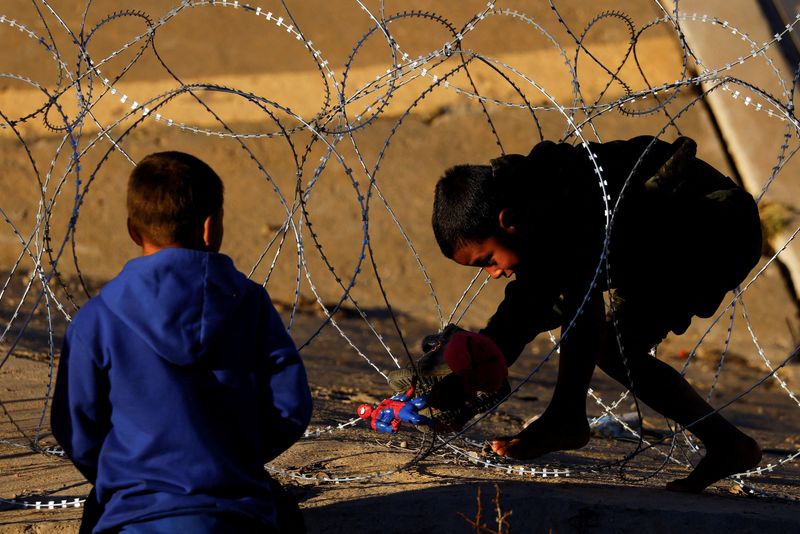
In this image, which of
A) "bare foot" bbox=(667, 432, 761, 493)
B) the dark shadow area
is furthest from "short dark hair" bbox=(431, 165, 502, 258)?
"bare foot" bbox=(667, 432, 761, 493)

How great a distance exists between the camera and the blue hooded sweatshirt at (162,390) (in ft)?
8.00

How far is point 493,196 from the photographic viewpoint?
3.25m

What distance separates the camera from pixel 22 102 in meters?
9.26

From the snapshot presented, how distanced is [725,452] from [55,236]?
5.87 meters

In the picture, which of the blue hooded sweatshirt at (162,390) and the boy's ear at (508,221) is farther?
the boy's ear at (508,221)

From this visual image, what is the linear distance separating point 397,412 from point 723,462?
1.03 m

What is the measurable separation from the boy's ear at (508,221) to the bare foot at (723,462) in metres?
0.99

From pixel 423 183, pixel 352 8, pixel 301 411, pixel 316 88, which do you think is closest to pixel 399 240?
pixel 423 183

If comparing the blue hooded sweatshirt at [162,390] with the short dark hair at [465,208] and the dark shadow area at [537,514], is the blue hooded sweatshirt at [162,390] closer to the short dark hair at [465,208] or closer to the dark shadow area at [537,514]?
the dark shadow area at [537,514]

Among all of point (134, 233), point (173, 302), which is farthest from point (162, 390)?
point (134, 233)

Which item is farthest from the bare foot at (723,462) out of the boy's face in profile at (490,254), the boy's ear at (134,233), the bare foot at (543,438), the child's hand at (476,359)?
the boy's ear at (134,233)

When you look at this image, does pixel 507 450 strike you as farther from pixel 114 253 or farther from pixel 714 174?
pixel 114 253

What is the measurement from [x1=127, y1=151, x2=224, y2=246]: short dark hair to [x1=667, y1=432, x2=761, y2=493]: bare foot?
1877 mm

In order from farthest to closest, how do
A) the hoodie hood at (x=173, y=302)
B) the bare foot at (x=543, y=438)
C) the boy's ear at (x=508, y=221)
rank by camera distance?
the bare foot at (x=543, y=438) < the boy's ear at (x=508, y=221) < the hoodie hood at (x=173, y=302)
